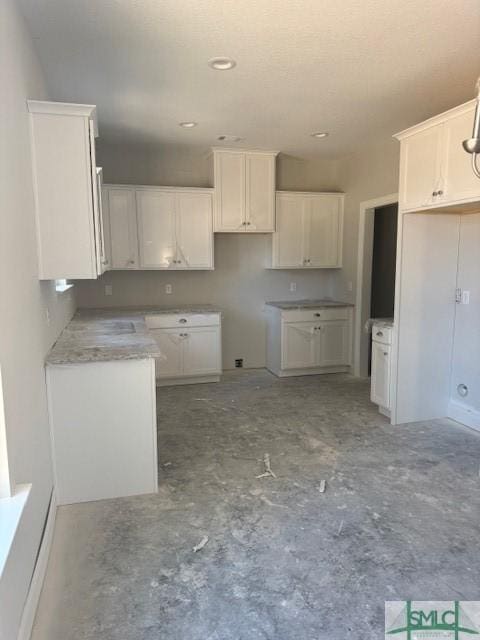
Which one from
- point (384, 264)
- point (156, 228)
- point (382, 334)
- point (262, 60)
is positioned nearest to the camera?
point (262, 60)

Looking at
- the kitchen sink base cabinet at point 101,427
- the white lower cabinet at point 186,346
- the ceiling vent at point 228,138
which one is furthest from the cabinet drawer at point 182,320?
the kitchen sink base cabinet at point 101,427

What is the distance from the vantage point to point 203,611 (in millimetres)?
1827

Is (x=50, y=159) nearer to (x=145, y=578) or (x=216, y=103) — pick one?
(x=216, y=103)

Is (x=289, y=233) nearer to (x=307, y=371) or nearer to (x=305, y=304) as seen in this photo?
(x=305, y=304)

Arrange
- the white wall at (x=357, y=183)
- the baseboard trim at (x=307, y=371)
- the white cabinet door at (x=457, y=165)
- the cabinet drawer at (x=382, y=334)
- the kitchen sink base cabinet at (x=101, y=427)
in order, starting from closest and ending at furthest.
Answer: the kitchen sink base cabinet at (x=101, y=427) → the white cabinet door at (x=457, y=165) → the cabinet drawer at (x=382, y=334) → the white wall at (x=357, y=183) → the baseboard trim at (x=307, y=371)

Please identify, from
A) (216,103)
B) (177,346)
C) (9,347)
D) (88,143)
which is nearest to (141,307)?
(177,346)

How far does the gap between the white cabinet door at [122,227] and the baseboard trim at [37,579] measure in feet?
9.56

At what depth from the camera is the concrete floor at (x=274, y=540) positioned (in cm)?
181

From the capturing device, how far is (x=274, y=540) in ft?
7.52

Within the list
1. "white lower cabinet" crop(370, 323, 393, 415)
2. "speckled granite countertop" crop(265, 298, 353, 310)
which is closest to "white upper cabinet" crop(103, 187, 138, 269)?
"speckled granite countertop" crop(265, 298, 353, 310)

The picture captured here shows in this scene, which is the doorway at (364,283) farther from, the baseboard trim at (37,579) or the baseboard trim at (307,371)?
the baseboard trim at (37,579)

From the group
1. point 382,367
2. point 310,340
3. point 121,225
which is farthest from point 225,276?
point 382,367

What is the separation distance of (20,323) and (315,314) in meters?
3.93

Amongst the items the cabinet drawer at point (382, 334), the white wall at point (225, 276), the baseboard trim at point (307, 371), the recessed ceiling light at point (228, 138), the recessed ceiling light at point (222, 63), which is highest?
the recessed ceiling light at point (228, 138)
